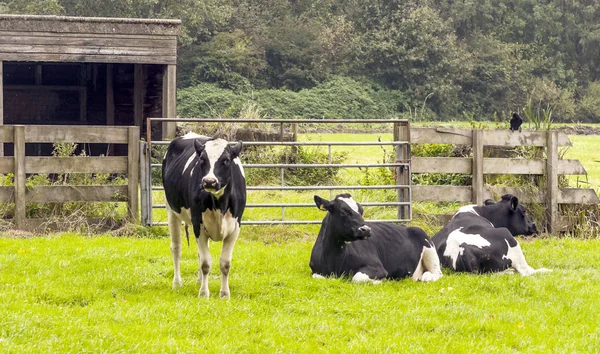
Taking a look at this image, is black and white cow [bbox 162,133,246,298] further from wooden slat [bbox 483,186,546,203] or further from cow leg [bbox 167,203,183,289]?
wooden slat [bbox 483,186,546,203]

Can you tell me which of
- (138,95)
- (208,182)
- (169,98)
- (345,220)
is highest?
(138,95)

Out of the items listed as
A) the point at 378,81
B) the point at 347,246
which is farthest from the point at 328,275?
the point at 378,81

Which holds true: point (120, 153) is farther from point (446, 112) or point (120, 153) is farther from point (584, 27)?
point (584, 27)

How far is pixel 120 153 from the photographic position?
23.9m

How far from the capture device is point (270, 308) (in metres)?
8.36

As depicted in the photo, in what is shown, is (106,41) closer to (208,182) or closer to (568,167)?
(568,167)

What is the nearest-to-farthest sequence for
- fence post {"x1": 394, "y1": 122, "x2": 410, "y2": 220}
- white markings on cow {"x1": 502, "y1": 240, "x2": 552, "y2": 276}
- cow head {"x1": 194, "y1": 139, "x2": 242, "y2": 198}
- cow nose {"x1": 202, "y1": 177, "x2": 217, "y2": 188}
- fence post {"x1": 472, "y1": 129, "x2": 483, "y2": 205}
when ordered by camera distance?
cow nose {"x1": 202, "y1": 177, "x2": 217, "y2": 188} < cow head {"x1": 194, "y1": 139, "x2": 242, "y2": 198} < white markings on cow {"x1": 502, "y1": 240, "x2": 552, "y2": 276} < fence post {"x1": 472, "y1": 129, "x2": 483, "y2": 205} < fence post {"x1": 394, "y1": 122, "x2": 410, "y2": 220}

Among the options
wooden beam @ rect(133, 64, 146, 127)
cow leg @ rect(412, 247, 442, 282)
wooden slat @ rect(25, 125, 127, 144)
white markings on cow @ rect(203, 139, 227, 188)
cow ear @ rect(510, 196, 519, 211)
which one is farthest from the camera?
wooden beam @ rect(133, 64, 146, 127)

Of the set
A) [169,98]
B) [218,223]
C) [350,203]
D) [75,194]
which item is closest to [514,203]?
[350,203]

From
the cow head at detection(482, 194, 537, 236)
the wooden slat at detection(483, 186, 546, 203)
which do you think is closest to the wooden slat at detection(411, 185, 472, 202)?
the wooden slat at detection(483, 186, 546, 203)

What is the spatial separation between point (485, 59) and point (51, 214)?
45134 mm

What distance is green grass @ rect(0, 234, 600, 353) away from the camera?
700 centimetres

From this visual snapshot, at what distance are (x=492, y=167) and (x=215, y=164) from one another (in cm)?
668

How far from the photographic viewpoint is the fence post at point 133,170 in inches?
525
